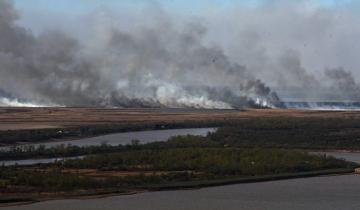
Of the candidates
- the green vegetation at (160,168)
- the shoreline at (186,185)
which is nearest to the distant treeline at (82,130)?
the green vegetation at (160,168)

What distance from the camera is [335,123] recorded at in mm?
63094

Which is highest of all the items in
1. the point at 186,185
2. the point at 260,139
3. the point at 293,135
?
the point at 293,135

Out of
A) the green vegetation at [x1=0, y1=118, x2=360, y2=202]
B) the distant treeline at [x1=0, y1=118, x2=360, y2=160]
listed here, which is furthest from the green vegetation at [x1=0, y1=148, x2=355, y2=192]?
the distant treeline at [x1=0, y1=118, x2=360, y2=160]

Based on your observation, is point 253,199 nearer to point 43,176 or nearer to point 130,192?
point 130,192

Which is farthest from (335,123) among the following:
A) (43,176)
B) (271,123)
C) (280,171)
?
(43,176)

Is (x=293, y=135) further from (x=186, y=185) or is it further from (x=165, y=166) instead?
(x=186, y=185)

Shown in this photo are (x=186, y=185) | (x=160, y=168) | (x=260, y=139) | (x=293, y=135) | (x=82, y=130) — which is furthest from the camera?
(x=82, y=130)

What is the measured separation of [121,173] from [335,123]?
35778 mm

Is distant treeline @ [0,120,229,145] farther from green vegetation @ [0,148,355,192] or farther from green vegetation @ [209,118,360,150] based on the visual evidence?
green vegetation @ [0,148,355,192]

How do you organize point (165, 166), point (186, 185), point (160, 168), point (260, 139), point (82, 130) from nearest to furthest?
point (186, 185)
point (160, 168)
point (165, 166)
point (260, 139)
point (82, 130)

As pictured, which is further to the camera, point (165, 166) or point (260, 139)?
point (260, 139)

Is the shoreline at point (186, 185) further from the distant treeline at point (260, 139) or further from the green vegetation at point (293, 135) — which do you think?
the green vegetation at point (293, 135)

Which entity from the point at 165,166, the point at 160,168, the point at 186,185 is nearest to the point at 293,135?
the point at 165,166

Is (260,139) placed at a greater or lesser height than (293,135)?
lesser
